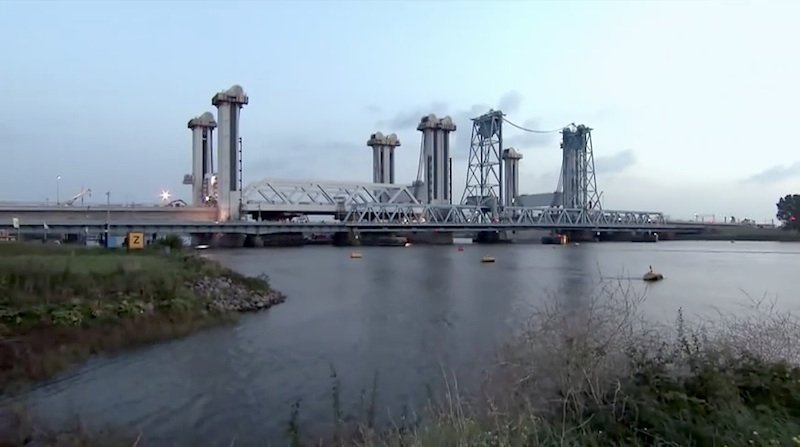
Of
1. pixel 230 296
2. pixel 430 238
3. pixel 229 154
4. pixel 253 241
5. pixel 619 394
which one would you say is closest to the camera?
pixel 619 394

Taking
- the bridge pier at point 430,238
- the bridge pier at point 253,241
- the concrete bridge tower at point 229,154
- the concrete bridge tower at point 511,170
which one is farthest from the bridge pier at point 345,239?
the concrete bridge tower at point 511,170

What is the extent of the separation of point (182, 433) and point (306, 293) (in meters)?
20.8

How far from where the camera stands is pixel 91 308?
16.1 m

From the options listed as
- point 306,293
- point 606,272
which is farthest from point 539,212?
point 306,293

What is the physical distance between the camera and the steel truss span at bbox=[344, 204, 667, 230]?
4673 inches

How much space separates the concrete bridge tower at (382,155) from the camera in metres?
154

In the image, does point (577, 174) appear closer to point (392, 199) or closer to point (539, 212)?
point (539, 212)

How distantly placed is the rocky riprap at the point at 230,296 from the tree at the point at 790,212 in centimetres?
13732

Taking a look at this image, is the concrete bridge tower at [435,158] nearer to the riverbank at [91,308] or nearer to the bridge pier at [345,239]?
the bridge pier at [345,239]

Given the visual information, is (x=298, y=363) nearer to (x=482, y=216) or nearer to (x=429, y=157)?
(x=482, y=216)

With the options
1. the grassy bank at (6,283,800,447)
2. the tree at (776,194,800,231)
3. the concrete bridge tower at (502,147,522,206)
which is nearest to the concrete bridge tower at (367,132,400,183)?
the concrete bridge tower at (502,147,522,206)

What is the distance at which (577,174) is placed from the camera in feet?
469

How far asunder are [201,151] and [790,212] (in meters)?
129

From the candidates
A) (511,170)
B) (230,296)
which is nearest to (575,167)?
(511,170)
